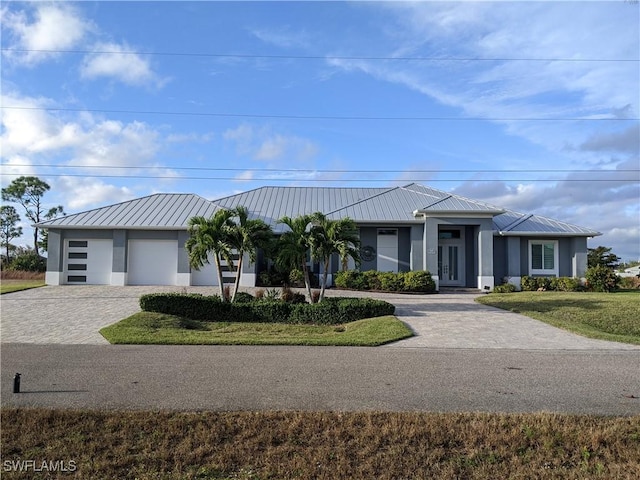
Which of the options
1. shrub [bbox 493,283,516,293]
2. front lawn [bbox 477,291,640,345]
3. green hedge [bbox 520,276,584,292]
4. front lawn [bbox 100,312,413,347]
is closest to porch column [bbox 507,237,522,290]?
green hedge [bbox 520,276,584,292]

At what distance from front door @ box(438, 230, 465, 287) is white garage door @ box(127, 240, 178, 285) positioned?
47.7 feet

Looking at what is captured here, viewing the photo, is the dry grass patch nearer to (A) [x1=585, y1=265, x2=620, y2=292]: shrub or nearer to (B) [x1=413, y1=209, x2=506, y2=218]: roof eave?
(B) [x1=413, y1=209, x2=506, y2=218]: roof eave

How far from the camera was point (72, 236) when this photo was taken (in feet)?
80.5

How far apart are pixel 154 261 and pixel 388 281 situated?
12.3 m

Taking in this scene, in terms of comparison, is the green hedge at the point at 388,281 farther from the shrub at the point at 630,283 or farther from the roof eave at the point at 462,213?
the shrub at the point at 630,283

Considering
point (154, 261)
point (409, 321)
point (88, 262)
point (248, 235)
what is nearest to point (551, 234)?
point (409, 321)

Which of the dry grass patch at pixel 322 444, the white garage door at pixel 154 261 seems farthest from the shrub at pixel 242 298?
the dry grass patch at pixel 322 444

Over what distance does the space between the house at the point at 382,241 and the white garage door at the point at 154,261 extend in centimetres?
5

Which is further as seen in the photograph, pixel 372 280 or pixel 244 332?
pixel 372 280

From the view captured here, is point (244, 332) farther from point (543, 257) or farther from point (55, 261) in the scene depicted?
point (543, 257)

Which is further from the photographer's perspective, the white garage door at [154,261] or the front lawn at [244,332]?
the white garage door at [154,261]

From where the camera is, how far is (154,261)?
24.7 m

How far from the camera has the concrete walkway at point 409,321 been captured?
35.5 ft

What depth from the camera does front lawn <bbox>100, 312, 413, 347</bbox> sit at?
1038cm
